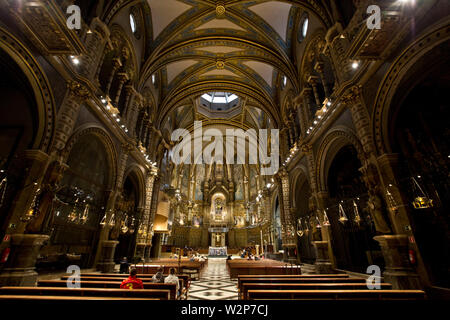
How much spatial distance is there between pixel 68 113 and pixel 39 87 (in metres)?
1.11

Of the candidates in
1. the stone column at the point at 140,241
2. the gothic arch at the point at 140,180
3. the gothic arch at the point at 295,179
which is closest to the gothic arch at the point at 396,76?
the gothic arch at the point at 295,179

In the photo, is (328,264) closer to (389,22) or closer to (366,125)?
(366,125)

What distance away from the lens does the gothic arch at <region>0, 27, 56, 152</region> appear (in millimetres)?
5754

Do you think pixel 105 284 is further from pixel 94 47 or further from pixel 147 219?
pixel 147 219

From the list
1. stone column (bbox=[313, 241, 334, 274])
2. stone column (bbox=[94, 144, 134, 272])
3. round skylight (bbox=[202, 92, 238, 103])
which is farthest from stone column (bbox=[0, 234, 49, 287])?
round skylight (bbox=[202, 92, 238, 103])

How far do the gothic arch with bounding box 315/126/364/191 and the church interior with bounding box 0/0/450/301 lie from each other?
10cm

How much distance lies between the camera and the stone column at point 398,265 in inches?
209

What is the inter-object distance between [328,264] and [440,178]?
5.94 m

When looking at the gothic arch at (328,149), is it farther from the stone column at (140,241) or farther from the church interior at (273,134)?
the stone column at (140,241)

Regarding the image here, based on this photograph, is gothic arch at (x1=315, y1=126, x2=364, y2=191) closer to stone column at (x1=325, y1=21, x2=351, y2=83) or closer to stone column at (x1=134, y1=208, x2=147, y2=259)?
stone column at (x1=325, y1=21, x2=351, y2=83)

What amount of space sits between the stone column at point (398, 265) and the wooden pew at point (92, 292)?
6010 millimetres

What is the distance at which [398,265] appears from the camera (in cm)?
559
